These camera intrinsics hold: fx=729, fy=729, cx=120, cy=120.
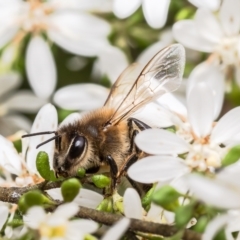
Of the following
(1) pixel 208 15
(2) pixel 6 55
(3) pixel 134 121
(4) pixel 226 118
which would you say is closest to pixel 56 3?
(2) pixel 6 55

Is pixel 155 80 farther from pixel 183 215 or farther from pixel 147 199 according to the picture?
pixel 183 215

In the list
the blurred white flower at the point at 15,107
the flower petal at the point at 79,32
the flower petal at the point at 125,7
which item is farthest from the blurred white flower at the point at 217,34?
the blurred white flower at the point at 15,107

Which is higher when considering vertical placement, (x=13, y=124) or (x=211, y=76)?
(x=211, y=76)

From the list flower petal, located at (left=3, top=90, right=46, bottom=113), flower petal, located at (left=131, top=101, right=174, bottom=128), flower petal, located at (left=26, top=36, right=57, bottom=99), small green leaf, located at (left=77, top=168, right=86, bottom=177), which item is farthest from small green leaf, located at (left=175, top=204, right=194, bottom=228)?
flower petal, located at (left=3, top=90, right=46, bottom=113)

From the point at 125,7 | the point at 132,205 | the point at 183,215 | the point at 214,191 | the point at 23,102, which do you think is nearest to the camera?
the point at 214,191

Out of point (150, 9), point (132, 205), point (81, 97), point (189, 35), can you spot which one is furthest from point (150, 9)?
point (132, 205)

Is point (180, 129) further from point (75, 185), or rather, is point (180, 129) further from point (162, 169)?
point (75, 185)
